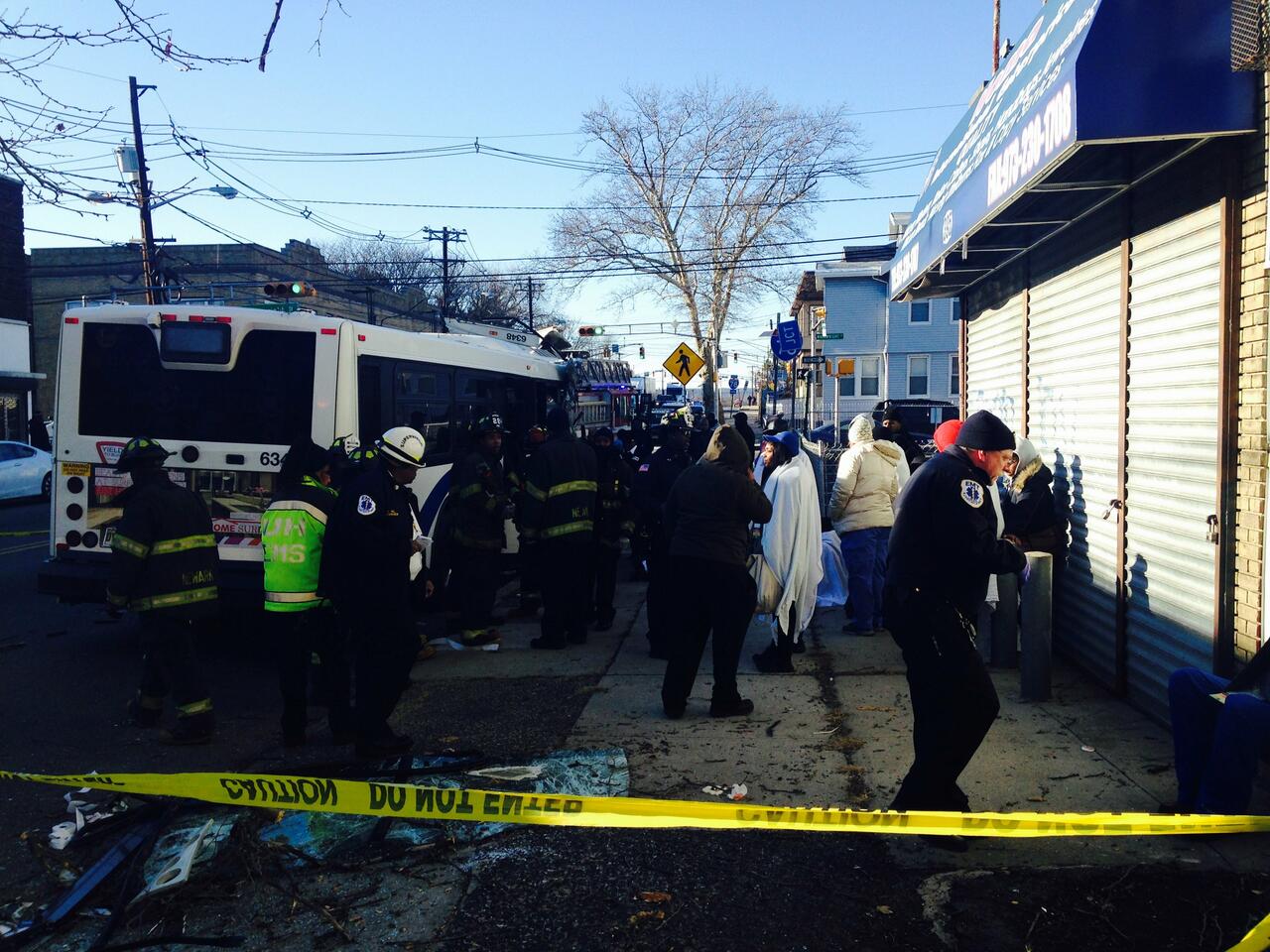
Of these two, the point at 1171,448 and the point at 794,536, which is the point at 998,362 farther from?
the point at 1171,448

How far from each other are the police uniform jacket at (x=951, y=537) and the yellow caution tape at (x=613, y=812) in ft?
3.21

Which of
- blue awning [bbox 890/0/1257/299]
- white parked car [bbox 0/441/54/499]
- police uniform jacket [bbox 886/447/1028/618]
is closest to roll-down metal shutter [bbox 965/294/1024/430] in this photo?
blue awning [bbox 890/0/1257/299]

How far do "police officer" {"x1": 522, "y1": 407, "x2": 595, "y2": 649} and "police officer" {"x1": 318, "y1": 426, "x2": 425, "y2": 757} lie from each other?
276cm

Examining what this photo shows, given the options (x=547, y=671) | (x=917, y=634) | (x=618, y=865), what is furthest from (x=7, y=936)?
(x=547, y=671)

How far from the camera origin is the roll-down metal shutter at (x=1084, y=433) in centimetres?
679

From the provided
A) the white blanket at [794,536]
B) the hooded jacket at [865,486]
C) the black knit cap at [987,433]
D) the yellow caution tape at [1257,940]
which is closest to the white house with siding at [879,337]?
the hooded jacket at [865,486]

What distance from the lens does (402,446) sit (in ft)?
18.7

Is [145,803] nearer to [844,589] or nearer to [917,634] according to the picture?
[917,634]

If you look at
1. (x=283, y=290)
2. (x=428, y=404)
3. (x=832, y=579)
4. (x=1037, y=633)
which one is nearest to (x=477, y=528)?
(x=428, y=404)

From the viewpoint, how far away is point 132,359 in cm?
845

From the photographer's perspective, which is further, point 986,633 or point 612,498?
point 612,498

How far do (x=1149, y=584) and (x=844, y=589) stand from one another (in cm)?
414

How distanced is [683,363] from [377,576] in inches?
575

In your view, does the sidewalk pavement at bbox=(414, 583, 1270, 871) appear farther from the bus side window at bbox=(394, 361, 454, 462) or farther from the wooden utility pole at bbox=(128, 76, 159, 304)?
the wooden utility pole at bbox=(128, 76, 159, 304)
